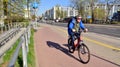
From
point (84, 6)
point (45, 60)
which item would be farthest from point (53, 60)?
point (84, 6)

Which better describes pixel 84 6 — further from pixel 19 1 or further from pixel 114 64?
pixel 114 64

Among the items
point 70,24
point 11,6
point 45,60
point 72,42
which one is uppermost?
point 11,6

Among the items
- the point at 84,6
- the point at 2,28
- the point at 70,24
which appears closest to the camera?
the point at 70,24

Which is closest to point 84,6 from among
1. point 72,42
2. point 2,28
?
point 2,28

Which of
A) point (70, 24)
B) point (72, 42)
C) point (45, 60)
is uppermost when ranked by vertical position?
point (70, 24)

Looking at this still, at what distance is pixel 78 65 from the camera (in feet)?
24.2

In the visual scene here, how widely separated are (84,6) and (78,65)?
74.6 metres

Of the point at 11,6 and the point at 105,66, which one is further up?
the point at 11,6

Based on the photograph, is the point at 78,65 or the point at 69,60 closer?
the point at 78,65

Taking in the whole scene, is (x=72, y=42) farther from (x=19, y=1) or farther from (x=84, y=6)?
(x=84, y=6)

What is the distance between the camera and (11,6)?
87.9ft

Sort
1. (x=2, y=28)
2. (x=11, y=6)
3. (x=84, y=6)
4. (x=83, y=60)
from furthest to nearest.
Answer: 1. (x=84, y=6)
2. (x=11, y=6)
3. (x=2, y=28)
4. (x=83, y=60)

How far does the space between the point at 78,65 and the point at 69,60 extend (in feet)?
2.98

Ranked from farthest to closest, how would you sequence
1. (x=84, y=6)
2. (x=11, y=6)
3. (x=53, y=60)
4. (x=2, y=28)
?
1. (x=84, y=6)
2. (x=11, y=6)
3. (x=2, y=28)
4. (x=53, y=60)
